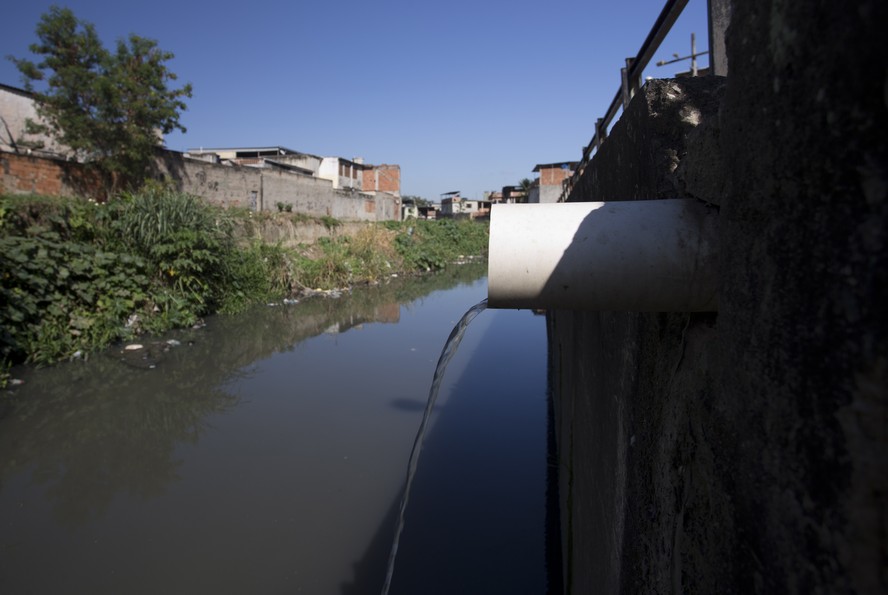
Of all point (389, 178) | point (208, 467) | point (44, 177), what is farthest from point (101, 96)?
point (389, 178)

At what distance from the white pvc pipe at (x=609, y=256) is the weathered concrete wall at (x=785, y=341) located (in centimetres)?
7

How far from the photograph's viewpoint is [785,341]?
58cm

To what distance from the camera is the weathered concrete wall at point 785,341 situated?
464mm

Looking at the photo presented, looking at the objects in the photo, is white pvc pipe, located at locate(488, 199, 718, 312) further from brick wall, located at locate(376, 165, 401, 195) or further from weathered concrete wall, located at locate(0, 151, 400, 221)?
brick wall, located at locate(376, 165, 401, 195)

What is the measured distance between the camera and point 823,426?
0.51 metres

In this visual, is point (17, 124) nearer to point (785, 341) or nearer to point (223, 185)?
point (223, 185)

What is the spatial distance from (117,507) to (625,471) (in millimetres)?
3915

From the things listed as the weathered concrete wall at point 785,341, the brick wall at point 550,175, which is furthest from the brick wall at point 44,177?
the brick wall at point 550,175

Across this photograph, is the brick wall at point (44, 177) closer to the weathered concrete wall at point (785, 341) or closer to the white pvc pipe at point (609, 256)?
the white pvc pipe at point (609, 256)

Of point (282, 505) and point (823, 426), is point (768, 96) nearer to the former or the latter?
point (823, 426)

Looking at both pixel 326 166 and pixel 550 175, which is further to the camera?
pixel 326 166

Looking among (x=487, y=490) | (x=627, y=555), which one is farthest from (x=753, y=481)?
(x=487, y=490)

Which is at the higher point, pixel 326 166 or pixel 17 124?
pixel 326 166

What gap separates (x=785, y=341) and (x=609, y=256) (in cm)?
36
